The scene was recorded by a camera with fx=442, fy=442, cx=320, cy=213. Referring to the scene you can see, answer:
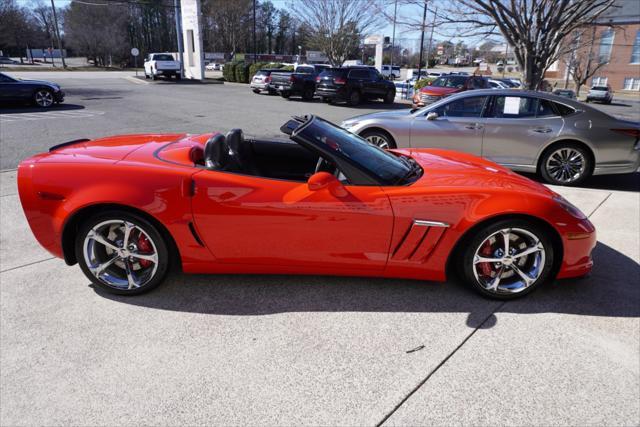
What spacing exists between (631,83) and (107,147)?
216ft

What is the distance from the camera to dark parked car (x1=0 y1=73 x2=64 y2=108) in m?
14.9

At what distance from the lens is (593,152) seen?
6.46m

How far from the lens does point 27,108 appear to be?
15484 mm

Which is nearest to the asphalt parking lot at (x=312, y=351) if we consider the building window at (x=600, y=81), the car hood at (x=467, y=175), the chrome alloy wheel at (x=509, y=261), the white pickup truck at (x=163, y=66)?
the chrome alloy wheel at (x=509, y=261)

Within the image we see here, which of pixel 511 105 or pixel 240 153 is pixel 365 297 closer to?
pixel 240 153

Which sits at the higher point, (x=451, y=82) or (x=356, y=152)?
(x=451, y=82)

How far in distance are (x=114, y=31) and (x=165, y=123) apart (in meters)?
59.1

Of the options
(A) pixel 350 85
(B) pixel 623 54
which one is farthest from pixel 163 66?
(B) pixel 623 54

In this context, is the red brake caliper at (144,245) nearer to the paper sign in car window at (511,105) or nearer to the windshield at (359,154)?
the windshield at (359,154)

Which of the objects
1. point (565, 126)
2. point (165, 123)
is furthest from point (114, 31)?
point (565, 126)

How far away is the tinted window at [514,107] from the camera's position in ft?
22.0

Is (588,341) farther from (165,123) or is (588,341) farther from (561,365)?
(165,123)

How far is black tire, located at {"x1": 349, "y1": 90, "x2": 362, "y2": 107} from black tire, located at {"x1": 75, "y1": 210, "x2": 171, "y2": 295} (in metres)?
17.9

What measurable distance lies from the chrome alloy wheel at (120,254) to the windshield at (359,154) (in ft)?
4.31
